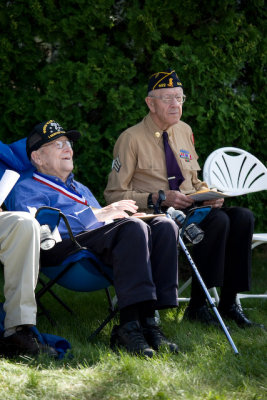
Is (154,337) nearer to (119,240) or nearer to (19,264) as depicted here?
(119,240)

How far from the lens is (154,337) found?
3.69m

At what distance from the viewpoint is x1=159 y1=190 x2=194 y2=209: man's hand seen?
4395mm

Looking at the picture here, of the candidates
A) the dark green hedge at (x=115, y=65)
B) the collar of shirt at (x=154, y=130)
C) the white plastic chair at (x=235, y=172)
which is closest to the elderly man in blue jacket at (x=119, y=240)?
the collar of shirt at (x=154, y=130)

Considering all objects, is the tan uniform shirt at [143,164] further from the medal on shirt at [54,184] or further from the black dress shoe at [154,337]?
the black dress shoe at [154,337]

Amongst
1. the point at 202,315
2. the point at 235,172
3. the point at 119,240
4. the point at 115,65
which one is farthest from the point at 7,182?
the point at 115,65

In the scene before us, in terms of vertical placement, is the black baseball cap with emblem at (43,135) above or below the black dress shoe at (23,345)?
above

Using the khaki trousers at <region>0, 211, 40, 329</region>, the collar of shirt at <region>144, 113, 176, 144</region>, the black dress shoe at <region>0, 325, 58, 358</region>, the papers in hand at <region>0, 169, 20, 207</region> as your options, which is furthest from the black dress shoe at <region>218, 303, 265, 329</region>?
the papers in hand at <region>0, 169, 20, 207</region>

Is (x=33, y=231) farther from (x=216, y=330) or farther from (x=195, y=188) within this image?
(x=195, y=188)

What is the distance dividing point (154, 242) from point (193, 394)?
44.1 inches

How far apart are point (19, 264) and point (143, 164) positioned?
58.8 inches

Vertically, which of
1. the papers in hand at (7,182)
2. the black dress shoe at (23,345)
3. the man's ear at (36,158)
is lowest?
the black dress shoe at (23,345)

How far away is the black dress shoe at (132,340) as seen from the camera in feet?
11.5

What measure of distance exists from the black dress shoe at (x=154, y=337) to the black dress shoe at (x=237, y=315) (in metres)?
0.87

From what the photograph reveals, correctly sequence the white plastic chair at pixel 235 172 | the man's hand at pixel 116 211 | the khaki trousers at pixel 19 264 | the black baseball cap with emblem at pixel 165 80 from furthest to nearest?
the white plastic chair at pixel 235 172, the black baseball cap with emblem at pixel 165 80, the man's hand at pixel 116 211, the khaki trousers at pixel 19 264
